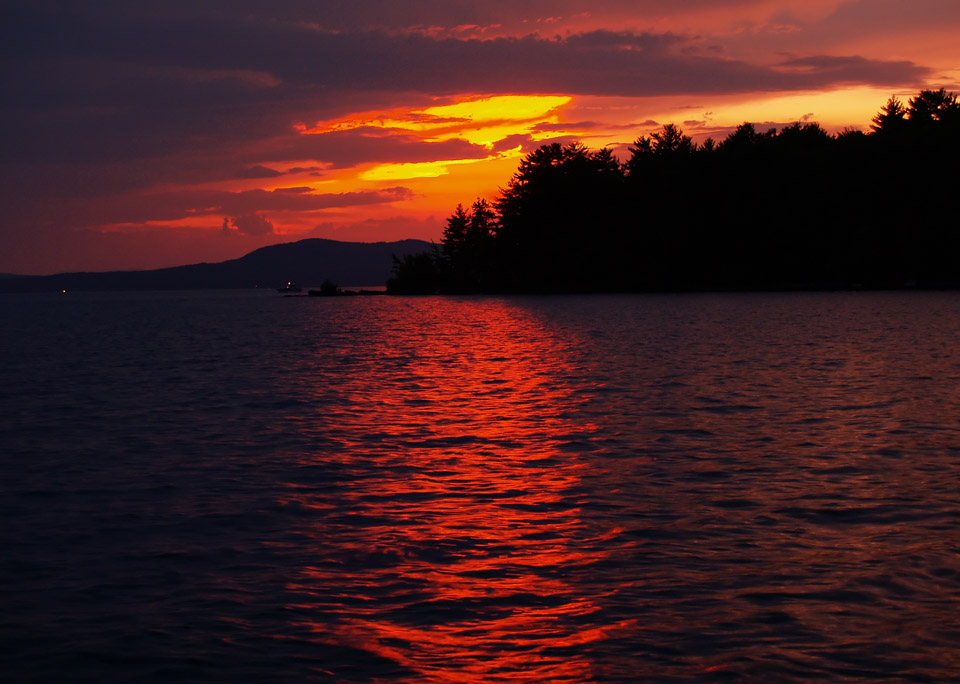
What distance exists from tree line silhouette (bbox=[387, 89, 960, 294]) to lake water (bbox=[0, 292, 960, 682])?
11035cm

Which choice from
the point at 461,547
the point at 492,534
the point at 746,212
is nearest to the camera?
the point at 461,547

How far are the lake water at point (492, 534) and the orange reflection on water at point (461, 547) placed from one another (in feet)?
0.19

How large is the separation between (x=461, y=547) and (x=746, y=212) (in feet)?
460

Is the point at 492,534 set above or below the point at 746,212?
below

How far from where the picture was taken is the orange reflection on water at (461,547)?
9492 mm

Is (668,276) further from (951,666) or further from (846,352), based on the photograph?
(951,666)

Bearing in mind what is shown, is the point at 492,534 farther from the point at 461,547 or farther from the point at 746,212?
the point at 746,212

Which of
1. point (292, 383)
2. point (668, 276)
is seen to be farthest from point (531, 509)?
point (668, 276)

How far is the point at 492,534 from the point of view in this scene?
13.6m

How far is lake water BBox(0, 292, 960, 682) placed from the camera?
30.4ft

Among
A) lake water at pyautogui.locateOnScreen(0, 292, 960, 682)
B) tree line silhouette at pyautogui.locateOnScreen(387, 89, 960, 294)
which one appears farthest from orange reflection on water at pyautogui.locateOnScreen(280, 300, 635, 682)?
tree line silhouette at pyautogui.locateOnScreen(387, 89, 960, 294)

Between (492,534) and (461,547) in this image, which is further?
(492,534)

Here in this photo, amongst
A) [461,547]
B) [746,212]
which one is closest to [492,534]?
[461,547]

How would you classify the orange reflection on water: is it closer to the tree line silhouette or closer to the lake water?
the lake water
